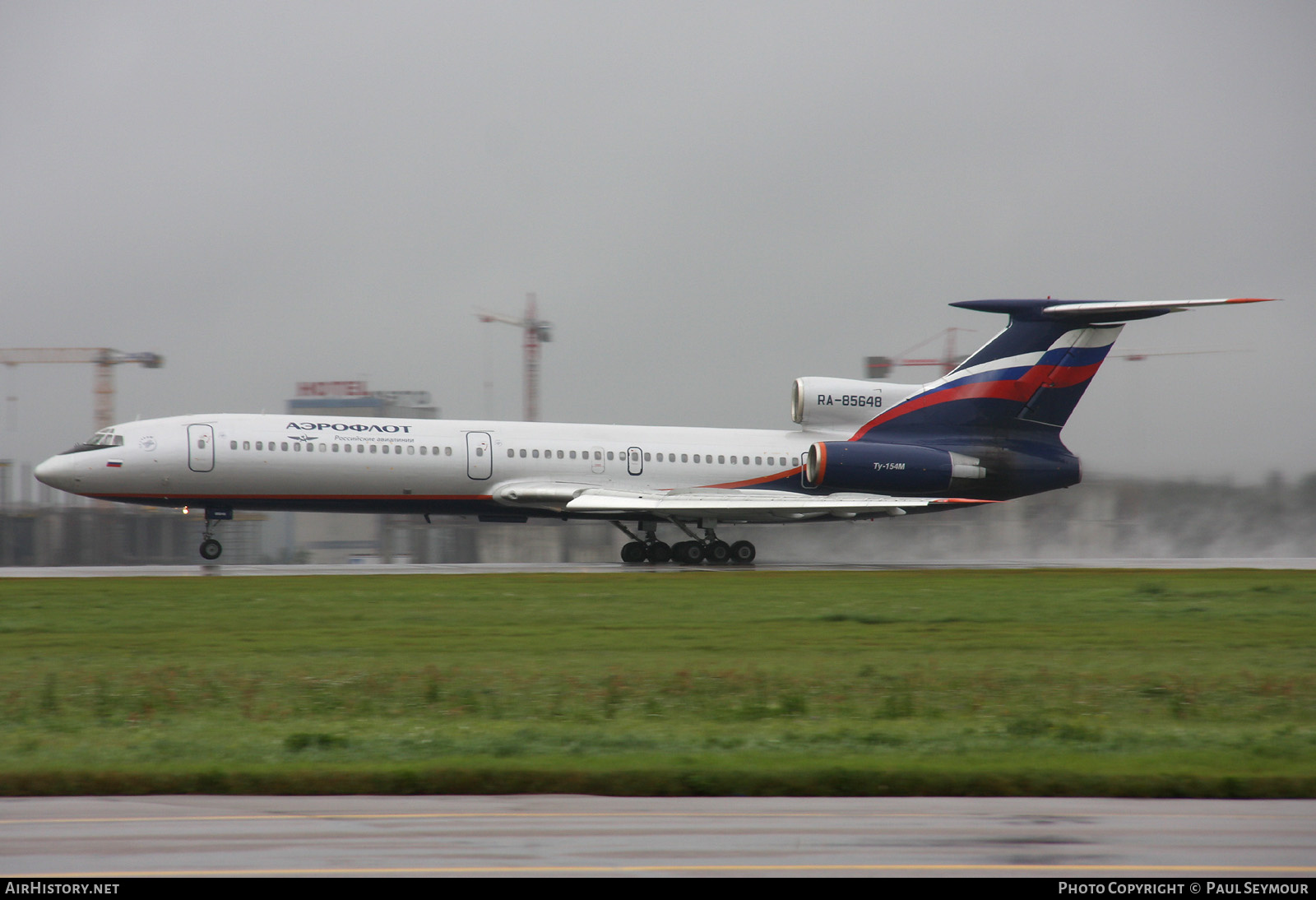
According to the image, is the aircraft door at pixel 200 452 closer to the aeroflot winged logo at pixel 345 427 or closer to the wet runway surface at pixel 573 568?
the aeroflot winged logo at pixel 345 427

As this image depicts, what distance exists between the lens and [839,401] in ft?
115

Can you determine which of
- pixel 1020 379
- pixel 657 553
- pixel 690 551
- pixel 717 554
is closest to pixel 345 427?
pixel 657 553

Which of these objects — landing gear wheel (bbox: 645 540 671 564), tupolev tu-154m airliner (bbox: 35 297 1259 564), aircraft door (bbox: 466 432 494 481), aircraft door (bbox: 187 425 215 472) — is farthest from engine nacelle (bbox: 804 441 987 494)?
aircraft door (bbox: 187 425 215 472)

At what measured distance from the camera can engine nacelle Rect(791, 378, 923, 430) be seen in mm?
35062

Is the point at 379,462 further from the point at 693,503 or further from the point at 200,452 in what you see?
the point at 693,503

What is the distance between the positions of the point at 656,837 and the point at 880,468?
26947 millimetres

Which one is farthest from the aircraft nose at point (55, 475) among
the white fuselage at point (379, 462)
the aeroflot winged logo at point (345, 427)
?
the aeroflot winged logo at point (345, 427)

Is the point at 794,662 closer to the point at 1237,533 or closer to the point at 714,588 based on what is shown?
the point at 714,588

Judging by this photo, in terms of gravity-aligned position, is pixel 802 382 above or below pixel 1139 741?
above

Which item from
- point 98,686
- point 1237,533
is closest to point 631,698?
point 98,686

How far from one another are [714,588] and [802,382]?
1206 cm

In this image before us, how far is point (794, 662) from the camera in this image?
48.2ft

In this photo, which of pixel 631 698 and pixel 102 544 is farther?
pixel 102 544

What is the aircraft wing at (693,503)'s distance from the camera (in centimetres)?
3195
